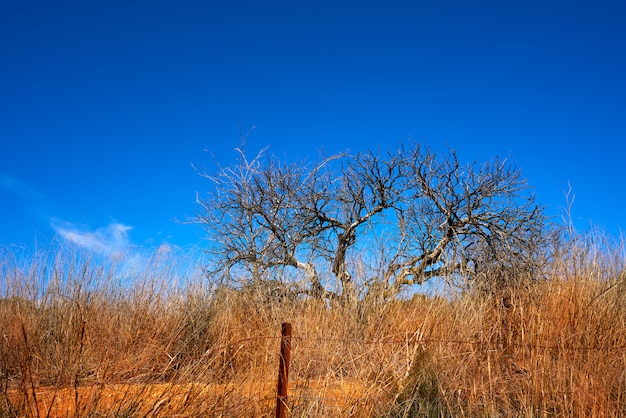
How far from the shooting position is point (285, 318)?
20.6ft

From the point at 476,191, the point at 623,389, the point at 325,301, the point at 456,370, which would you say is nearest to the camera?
the point at 623,389

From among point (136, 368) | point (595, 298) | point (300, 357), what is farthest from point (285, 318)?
point (595, 298)

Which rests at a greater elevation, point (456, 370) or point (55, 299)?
point (55, 299)

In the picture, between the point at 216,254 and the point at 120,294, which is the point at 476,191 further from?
the point at 120,294

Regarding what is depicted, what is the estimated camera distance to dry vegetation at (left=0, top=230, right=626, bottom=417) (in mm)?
3688

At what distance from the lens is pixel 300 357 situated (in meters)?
4.88

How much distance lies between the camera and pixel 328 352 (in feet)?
16.5

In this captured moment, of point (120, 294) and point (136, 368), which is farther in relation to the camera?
point (120, 294)

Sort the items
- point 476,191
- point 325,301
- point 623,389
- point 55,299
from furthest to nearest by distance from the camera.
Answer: point 476,191 → point 325,301 → point 55,299 → point 623,389

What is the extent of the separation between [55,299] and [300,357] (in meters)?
3.31

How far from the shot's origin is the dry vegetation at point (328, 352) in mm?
3688

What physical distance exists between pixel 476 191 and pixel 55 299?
910cm

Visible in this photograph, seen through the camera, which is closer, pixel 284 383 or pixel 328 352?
pixel 284 383

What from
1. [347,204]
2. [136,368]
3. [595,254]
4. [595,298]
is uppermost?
[347,204]
